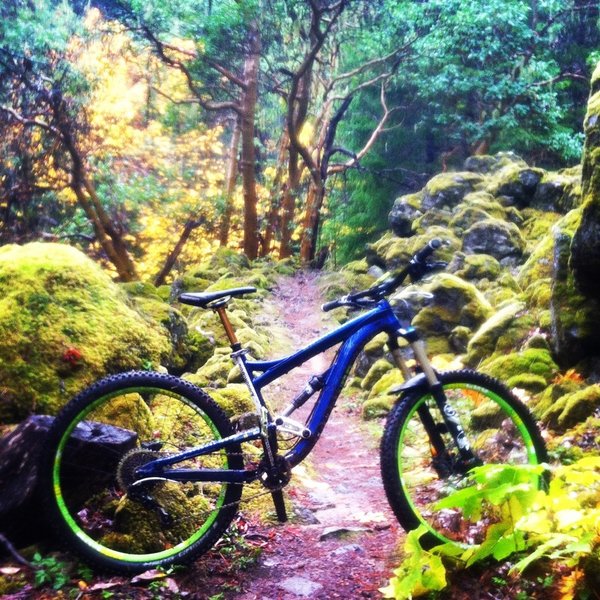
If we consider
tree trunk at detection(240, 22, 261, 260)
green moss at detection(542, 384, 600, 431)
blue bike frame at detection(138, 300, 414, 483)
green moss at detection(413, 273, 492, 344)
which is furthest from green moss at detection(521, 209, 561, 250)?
blue bike frame at detection(138, 300, 414, 483)

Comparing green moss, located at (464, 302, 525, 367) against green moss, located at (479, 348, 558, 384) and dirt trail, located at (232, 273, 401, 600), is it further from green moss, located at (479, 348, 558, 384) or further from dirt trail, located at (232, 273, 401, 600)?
dirt trail, located at (232, 273, 401, 600)

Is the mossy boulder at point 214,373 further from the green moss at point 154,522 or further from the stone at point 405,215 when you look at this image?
the stone at point 405,215

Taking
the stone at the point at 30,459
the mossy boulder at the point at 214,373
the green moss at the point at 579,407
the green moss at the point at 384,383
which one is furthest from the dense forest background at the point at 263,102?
the green moss at the point at 579,407

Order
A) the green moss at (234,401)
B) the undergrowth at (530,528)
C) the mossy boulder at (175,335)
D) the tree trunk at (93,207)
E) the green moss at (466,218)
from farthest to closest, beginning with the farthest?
the tree trunk at (93,207) → the green moss at (466,218) → the mossy boulder at (175,335) → the green moss at (234,401) → the undergrowth at (530,528)

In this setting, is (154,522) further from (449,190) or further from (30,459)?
(449,190)

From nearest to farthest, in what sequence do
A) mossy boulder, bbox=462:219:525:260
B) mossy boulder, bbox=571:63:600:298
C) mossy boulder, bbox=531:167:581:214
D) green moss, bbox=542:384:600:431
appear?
mossy boulder, bbox=571:63:600:298
green moss, bbox=542:384:600:431
mossy boulder, bbox=462:219:525:260
mossy boulder, bbox=531:167:581:214

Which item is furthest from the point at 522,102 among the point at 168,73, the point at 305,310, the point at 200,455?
the point at 200,455

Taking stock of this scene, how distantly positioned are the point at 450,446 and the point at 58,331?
2768mm

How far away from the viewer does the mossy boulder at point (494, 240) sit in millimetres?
11914

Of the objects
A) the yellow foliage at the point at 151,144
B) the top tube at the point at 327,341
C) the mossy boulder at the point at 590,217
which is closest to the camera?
the top tube at the point at 327,341

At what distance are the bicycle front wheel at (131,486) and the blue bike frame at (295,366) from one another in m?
0.06

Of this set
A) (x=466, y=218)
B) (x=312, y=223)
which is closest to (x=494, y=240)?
(x=466, y=218)

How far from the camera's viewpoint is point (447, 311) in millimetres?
8711

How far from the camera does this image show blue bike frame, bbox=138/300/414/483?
126 inches
